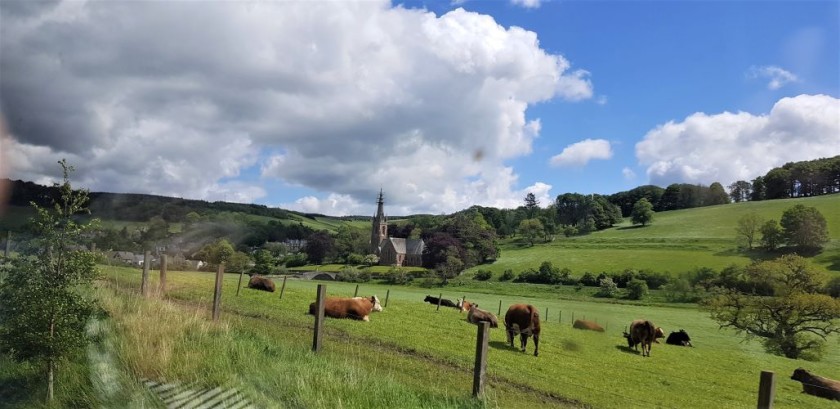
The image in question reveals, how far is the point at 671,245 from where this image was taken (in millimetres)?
75375

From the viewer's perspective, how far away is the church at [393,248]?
391 ft

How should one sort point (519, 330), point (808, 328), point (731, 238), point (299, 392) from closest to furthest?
1. point (299, 392)
2. point (519, 330)
3. point (808, 328)
4. point (731, 238)

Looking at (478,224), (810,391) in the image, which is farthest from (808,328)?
(478,224)

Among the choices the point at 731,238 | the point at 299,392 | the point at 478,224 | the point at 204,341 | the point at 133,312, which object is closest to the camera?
the point at 299,392

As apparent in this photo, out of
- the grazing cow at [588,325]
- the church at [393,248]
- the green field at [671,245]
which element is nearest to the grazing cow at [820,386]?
the grazing cow at [588,325]

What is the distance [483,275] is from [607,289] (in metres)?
32.4

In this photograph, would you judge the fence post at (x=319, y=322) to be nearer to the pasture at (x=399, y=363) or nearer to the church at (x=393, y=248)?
the pasture at (x=399, y=363)

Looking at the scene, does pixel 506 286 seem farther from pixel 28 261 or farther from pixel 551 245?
pixel 28 261

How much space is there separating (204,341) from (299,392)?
321 centimetres

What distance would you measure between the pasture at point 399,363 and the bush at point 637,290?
23.0 metres

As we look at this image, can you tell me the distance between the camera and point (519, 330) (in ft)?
60.2

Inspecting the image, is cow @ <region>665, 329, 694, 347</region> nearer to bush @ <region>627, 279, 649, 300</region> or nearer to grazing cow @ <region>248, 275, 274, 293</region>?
bush @ <region>627, 279, 649, 300</region>

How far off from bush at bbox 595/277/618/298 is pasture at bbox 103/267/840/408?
1015 inches

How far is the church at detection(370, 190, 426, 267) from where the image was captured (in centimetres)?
11919
